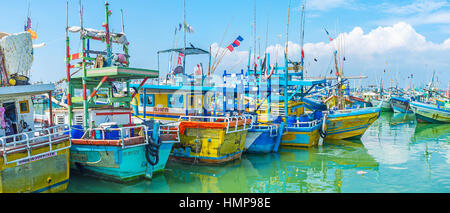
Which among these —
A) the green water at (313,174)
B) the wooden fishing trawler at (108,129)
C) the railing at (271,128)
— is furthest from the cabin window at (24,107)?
the railing at (271,128)

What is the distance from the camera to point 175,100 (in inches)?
723

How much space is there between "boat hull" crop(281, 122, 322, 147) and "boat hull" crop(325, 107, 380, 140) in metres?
2.74

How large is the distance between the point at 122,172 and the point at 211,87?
7.82m

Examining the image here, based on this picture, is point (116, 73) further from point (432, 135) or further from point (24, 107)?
point (432, 135)

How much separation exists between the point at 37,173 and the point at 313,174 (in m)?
11.1

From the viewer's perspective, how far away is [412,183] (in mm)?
12852

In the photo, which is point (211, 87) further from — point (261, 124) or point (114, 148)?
point (114, 148)

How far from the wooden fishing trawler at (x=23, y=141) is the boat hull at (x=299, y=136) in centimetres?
1288

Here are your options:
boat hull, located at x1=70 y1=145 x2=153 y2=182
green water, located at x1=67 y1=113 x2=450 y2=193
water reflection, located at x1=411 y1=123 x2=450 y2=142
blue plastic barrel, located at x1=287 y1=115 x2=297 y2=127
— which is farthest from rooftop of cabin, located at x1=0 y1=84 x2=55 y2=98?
water reflection, located at x1=411 y1=123 x2=450 y2=142

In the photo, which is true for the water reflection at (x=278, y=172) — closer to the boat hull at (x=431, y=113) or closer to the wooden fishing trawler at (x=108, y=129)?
the wooden fishing trawler at (x=108, y=129)

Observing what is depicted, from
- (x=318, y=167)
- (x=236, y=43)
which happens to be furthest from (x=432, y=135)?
(x=236, y=43)

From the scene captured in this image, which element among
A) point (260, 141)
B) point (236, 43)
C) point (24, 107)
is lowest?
point (260, 141)

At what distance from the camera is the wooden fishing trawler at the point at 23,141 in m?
9.29

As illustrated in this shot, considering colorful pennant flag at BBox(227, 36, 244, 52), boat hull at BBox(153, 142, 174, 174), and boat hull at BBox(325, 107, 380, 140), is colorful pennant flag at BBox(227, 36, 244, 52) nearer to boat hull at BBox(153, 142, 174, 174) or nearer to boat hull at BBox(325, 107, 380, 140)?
boat hull at BBox(325, 107, 380, 140)
